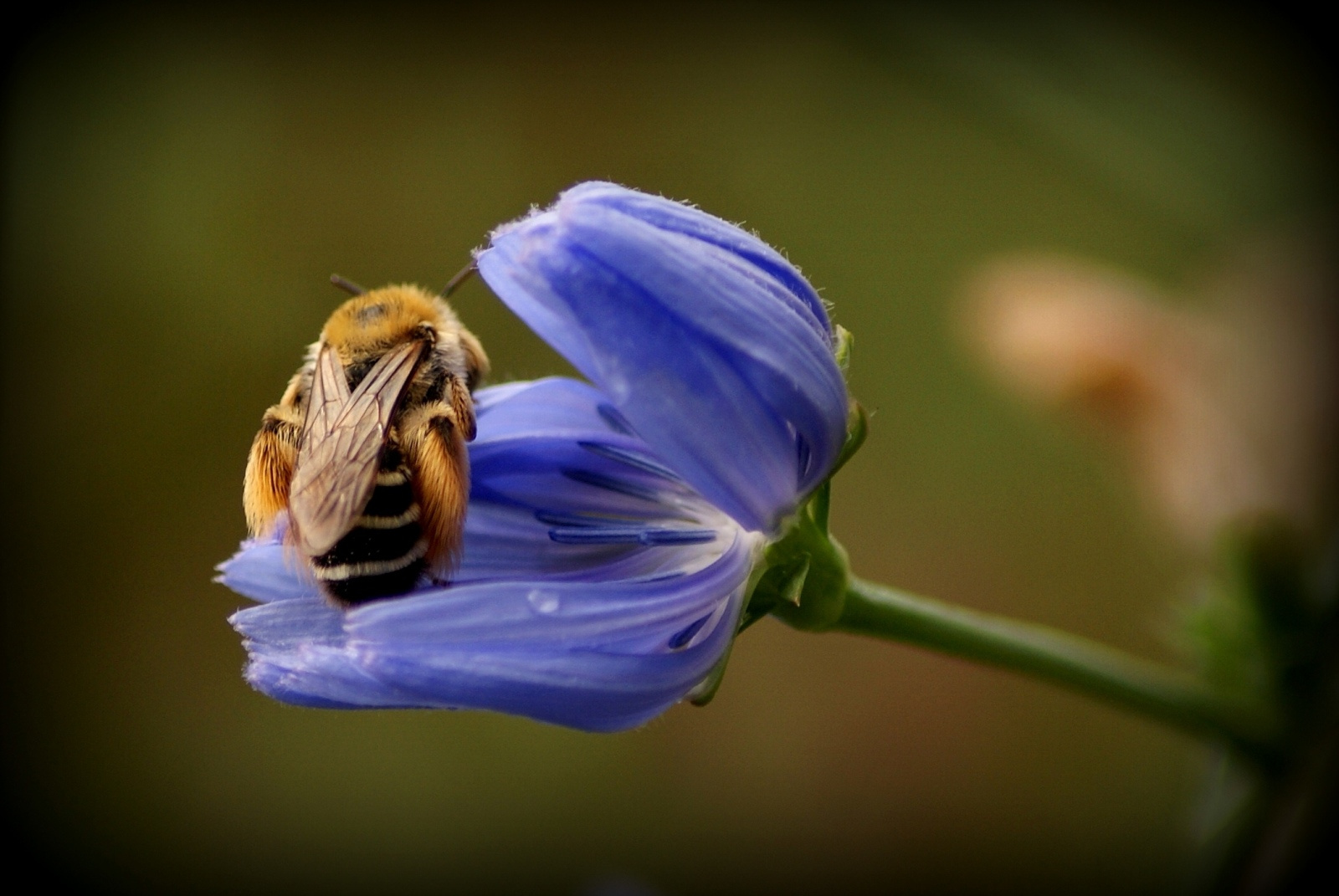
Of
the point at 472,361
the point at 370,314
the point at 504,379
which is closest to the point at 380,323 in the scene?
the point at 370,314

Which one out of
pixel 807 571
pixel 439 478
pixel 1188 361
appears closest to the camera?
pixel 439 478

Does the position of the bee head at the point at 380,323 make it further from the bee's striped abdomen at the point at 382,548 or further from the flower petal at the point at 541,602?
the bee's striped abdomen at the point at 382,548

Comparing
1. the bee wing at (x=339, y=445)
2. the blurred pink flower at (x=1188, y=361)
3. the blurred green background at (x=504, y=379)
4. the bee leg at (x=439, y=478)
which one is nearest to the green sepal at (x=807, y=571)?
the bee leg at (x=439, y=478)

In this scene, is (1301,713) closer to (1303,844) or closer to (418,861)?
(1303,844)

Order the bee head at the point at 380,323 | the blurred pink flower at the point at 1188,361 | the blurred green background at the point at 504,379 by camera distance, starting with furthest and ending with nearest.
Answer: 1. the blurred green background at the point at 504,379
2. the blurred pink flower at the point at 1188,361
3. the bee head at the point at 380,323

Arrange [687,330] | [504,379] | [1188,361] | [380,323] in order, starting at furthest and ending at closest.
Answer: [504,379] < [1188,361] < [380,323] < [687,330]

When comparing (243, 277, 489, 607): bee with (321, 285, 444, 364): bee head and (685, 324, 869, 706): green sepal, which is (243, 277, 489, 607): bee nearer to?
(321, 285, 444, 364): bee head

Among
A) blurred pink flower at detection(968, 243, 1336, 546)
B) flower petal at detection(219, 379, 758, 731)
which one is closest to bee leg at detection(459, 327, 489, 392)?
flower petal at detection(219, 379, 758, 731)

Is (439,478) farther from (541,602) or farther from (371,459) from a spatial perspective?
(541,602)
